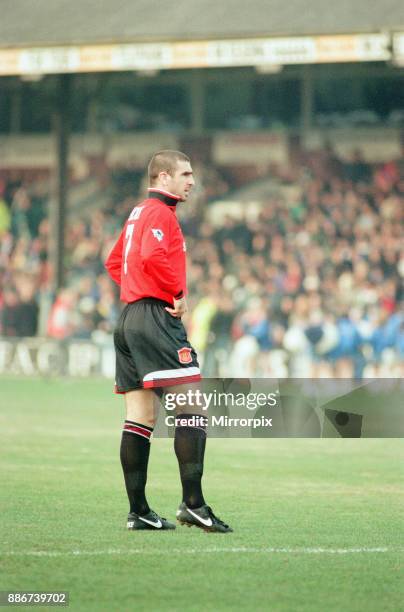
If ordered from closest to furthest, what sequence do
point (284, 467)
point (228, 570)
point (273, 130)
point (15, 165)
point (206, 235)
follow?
point (228, 570), point (284, 467), point (206, 235), point (273, 130), point (15, 165)

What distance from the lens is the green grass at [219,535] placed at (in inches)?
231

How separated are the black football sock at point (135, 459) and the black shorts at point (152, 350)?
0.23 m

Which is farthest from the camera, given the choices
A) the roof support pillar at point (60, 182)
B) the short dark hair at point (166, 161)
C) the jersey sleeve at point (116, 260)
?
the roof support pillar at point (60, 182)

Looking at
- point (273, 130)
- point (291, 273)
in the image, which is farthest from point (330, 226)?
point (273, 130)

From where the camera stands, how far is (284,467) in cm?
1139

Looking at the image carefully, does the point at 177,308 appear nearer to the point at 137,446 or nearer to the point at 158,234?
the point at 158,234

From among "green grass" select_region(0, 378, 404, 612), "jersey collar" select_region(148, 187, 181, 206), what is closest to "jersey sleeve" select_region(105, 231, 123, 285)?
"jersey collar" select_region(148, 187, 181, 206)

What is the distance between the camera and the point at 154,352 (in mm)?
7379

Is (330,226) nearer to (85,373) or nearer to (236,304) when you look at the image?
(236,304)

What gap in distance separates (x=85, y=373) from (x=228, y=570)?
1728 centimetres

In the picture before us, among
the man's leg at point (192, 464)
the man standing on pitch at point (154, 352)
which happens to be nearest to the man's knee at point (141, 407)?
the man standing on pitch at point (154, 352)

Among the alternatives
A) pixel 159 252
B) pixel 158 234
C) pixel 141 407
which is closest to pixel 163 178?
pixel 158 234

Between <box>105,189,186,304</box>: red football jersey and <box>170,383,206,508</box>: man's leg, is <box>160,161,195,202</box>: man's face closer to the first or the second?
<box>105,189,186,304</box>: red football jersey

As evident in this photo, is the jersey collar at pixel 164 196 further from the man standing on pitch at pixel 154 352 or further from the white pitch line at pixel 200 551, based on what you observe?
the white pitch line at pixel 200 551
